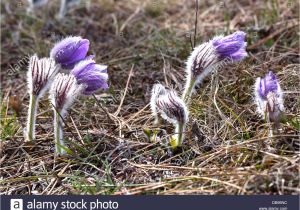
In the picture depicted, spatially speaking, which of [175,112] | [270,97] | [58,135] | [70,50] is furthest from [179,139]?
[70,50]

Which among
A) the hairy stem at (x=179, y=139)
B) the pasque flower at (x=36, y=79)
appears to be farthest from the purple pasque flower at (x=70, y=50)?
the hairy stem at (x=179, y=139)

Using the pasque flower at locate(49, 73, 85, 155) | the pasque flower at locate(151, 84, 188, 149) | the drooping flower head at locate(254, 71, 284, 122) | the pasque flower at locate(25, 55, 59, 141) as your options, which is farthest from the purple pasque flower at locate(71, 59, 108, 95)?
the drooping flower head at locate(254, 71, 284, 122)

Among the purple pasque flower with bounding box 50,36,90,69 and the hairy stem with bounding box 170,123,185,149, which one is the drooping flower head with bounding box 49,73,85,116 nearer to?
the purple pasque flower with bounding box 50,36,90,69

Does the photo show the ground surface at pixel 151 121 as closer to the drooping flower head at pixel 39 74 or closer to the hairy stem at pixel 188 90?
the hairy stem at pixel 188 90

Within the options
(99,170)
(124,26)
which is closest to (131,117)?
(99,170)

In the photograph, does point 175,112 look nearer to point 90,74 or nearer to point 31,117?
point 90,74

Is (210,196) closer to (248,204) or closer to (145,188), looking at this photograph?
(248,204)
